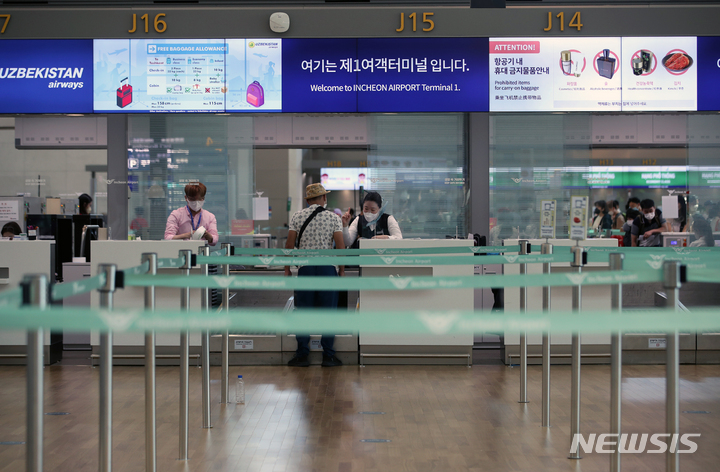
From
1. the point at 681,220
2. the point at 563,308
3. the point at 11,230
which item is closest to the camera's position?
the point at 563,308

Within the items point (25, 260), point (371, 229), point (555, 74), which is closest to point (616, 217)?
point (555, 74)

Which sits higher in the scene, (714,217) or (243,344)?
(714,217)

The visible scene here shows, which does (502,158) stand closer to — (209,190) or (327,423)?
(209,190)

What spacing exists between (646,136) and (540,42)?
14.5ft

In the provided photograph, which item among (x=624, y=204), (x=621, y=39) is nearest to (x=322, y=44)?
(x=621, y=39)

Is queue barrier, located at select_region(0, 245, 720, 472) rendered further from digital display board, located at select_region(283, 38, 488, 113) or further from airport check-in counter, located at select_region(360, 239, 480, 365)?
digital display board, located at select_region(283, 38, 488, 113)

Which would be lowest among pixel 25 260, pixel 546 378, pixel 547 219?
pixel 546 378

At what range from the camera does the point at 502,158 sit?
7293 millimetres

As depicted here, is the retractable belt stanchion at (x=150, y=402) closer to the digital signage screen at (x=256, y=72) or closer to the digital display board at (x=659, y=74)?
the digital signage screen at (x=256, y=72)

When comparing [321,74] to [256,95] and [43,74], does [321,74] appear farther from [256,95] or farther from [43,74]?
[43,74]

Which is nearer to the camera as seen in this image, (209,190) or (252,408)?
(252,408)

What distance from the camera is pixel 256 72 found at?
20.7ft

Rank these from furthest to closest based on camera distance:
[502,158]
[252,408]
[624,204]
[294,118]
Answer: [624,204] < [294,118] < [502,158] < [252,408]

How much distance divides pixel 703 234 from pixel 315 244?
15.5 feet
